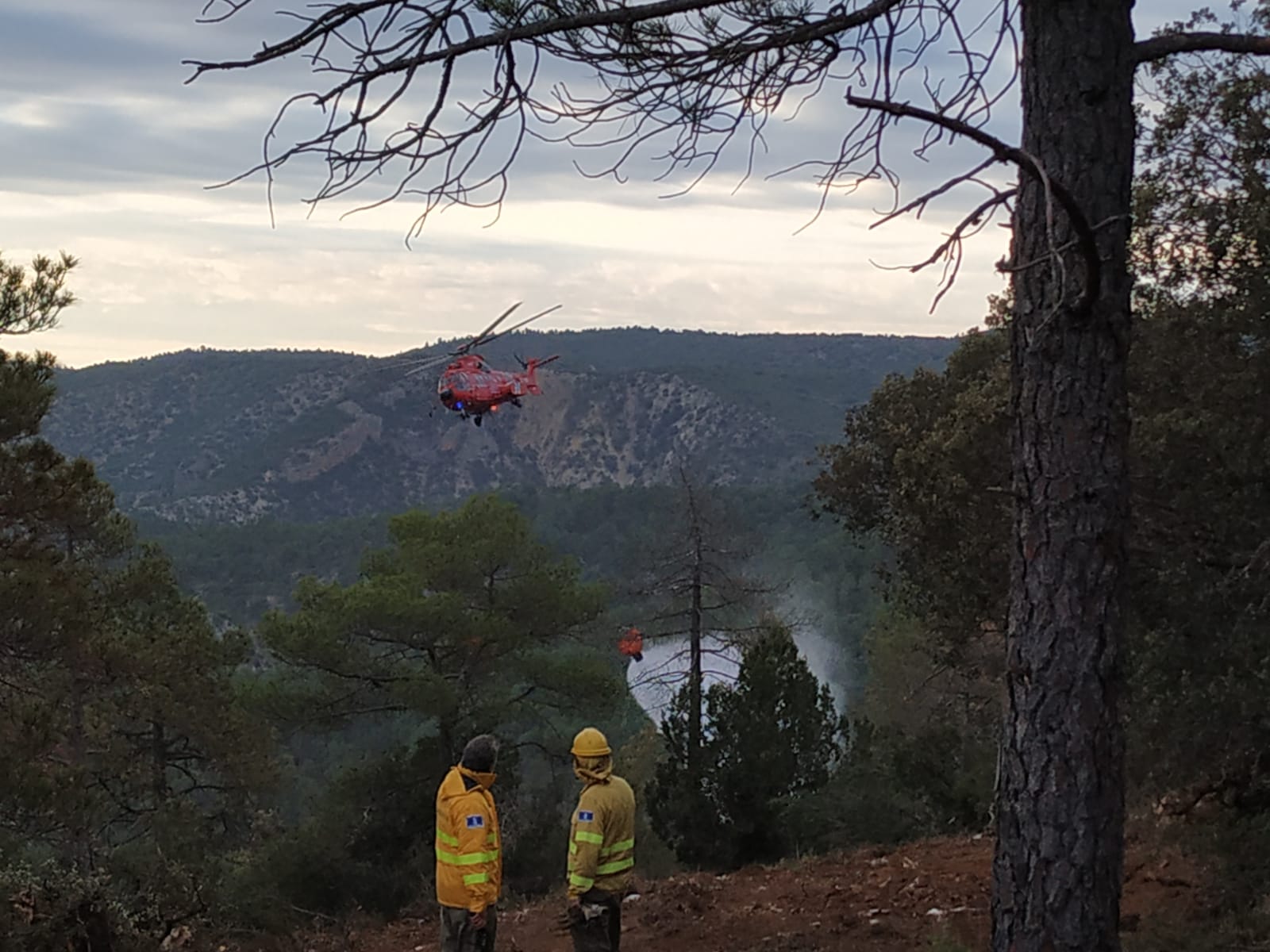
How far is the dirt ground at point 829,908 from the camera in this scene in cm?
787

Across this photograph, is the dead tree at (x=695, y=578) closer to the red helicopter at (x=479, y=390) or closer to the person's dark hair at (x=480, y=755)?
the red helicopter at (x=479, y=390)

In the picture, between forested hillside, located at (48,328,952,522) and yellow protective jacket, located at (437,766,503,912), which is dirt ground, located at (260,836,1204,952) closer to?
yellow protective jacket, located at (437,766,503,912)

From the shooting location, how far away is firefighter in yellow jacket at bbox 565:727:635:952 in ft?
18.8

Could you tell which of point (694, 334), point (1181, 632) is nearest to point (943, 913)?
point (1181, 632)

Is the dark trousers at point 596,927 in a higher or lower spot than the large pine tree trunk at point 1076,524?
lower

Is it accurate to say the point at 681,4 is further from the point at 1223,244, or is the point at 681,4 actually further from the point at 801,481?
the point at 801,481

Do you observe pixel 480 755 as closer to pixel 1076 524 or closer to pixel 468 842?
pixel 468 842

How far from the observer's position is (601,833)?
18.8 ft

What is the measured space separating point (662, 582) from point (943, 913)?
10429mm

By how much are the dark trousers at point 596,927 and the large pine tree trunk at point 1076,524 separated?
2.75 meters

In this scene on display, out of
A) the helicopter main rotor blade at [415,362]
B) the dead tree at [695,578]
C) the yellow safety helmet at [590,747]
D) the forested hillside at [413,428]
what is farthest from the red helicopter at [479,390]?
the forested hillside at [413,428]

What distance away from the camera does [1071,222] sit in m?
3.28

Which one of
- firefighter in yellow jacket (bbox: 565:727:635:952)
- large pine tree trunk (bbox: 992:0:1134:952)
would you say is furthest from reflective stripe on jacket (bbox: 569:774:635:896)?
large pine tree trunk (bbox: 992:0:1134:952)

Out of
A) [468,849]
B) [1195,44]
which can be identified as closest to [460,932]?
[468,849]
